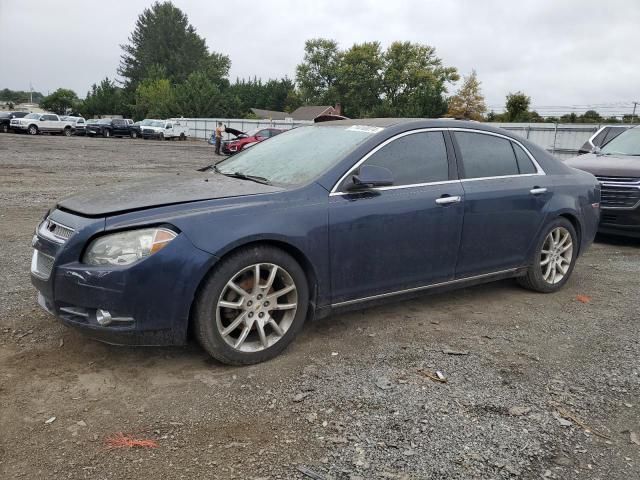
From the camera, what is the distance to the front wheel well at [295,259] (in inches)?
130

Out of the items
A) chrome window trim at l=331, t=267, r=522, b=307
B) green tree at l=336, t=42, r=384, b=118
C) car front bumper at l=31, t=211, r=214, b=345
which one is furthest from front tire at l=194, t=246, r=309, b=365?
green tree at l=336, t=42, r=384, b=118

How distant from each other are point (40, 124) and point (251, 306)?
42.0 meters

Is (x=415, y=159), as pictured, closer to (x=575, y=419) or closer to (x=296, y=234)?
(x=296, y=234)

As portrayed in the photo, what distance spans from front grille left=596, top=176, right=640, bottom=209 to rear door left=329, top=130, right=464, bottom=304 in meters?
4.24

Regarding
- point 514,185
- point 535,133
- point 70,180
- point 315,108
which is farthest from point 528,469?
point 315,108

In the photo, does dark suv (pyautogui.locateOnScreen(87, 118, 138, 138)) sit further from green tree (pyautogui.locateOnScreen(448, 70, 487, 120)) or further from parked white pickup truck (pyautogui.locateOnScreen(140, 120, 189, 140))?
green tree (pyautogui.locateOnScreen(448, 70, 487, 120))

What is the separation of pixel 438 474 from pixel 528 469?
1.46ft

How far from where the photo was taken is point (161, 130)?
147 feet

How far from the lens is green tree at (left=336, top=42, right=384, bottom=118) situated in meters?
73.8

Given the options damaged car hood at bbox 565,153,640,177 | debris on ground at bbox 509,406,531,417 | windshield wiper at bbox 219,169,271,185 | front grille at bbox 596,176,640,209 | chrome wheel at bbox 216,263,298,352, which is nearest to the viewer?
debris on ground at bbox 509,406,531,417

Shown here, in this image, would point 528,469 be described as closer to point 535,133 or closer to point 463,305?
point 463,305

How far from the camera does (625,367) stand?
147 inches

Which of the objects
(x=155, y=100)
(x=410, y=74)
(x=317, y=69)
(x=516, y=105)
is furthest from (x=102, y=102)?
(x=516, y=105)

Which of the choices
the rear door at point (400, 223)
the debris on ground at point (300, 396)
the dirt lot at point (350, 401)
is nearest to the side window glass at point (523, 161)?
the rear door at point (400, 223)
